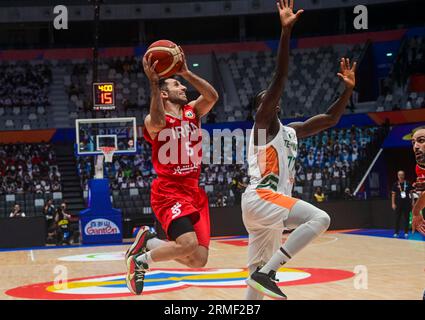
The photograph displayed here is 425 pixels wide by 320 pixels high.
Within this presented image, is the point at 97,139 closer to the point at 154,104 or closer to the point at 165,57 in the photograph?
the point at 165,57

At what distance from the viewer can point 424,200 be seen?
645 cm

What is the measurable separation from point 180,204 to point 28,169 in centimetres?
2088

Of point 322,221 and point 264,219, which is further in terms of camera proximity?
point 264,219

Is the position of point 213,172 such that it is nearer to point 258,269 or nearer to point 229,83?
point 229,83

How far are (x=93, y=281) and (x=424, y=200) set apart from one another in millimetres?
5563

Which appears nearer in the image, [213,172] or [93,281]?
[93,281]

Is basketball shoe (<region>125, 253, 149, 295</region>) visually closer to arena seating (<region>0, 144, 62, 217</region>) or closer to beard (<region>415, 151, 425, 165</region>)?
beard (<region>415, 151, 425, 165</region>)

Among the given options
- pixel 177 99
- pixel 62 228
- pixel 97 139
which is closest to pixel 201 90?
pixel 177 99

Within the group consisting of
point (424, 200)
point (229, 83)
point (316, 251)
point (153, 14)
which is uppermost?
point (153, 14)

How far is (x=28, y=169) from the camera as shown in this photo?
26.3 meters

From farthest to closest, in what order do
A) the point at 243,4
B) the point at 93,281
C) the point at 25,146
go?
the point at 243,4, the point at 25,146, the point at 93,281

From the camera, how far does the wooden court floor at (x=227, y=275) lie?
856 centimetres
